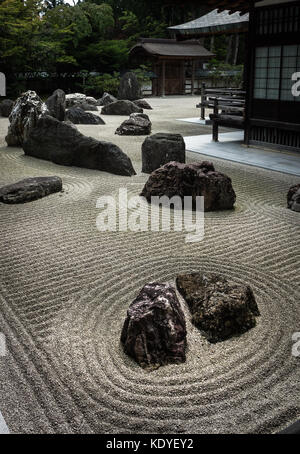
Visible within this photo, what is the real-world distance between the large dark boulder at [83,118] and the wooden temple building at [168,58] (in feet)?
35.8

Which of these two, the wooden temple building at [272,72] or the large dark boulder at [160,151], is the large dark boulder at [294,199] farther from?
the wooden temple building at [272,72]

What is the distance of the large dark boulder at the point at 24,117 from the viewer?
960cm

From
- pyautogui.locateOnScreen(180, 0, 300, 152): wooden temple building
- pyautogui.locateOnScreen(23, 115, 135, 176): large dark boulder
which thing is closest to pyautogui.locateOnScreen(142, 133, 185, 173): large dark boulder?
pyautogui.locateOnScreen(23, 115, 135, 176): large dark boulder

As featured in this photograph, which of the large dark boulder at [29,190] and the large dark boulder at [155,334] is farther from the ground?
the large dark boulder at [29,190]

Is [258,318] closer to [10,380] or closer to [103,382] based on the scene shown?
[103,382]

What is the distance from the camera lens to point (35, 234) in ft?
15.6

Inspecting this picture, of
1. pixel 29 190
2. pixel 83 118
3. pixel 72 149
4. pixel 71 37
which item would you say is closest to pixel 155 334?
pixel 29 190

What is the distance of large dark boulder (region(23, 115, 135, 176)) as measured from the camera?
754 centimetres

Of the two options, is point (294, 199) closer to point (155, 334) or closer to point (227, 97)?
point (155, 334)

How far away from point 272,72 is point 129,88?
11.7m

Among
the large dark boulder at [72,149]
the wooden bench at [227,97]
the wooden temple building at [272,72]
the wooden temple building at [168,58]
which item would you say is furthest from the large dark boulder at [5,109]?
the wooden temple building at [168,58]

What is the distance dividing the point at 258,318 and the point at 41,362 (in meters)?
1.49

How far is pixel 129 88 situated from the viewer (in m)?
20.0
